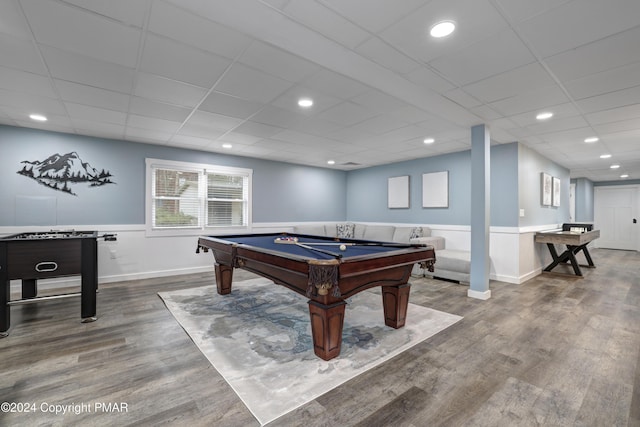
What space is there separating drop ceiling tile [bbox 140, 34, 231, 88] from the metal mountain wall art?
3056mm

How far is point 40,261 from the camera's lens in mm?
2842

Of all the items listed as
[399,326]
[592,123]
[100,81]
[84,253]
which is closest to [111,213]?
[84,253]

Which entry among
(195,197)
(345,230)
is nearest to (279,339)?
(195,197)

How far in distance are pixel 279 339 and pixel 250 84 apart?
2.44 metres

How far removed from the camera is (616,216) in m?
9.37

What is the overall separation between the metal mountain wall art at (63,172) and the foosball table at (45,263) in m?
1.85

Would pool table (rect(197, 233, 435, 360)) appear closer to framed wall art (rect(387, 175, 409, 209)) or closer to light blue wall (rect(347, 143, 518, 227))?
light blue wall (rect(347, 143, 518, 227))

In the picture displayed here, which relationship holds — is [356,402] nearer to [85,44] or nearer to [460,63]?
[460,63]

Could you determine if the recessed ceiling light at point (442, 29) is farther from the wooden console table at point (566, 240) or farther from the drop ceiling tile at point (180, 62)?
Answer: the wooden console table at point (566, 240)

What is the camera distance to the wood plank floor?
1.64m

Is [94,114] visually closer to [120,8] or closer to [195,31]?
[120,8]

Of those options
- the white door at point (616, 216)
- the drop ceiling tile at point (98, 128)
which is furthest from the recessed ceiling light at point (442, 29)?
the white door at point (616, 216)

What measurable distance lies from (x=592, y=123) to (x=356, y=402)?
464cm

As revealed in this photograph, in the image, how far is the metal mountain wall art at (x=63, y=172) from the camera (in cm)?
424
